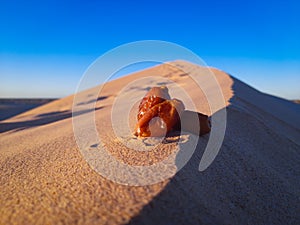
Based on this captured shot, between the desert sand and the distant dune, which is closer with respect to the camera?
the desert sand

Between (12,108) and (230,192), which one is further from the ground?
(230,192)

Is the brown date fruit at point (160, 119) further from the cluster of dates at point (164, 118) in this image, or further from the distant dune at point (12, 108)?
the distant dune at point (12, 108)

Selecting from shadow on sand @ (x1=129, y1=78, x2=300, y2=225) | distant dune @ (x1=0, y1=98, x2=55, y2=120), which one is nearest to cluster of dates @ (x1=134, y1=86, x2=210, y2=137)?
shadow on sand @ (x1=129, y1=78, x2=300, y2=225)

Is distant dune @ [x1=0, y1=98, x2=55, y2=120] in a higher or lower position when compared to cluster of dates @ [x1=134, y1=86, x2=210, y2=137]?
lower

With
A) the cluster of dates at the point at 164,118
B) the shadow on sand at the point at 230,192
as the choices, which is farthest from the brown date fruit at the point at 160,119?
the shadow on sand at the point at 230,192

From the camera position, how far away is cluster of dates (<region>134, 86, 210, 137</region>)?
5.88 ft

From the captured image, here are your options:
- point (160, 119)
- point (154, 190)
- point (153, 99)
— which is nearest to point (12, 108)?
point (153, 99)

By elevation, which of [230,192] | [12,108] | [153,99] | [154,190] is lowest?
[12,108]

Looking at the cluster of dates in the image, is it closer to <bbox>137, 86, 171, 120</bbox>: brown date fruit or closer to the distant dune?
<bbox>137, 86, 171, 120</bbox>: brown date fruit

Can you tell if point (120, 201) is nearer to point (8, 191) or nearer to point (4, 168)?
point (8, 191)

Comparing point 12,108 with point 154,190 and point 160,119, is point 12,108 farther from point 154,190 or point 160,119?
point 154,190

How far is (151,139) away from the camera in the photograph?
1773mm

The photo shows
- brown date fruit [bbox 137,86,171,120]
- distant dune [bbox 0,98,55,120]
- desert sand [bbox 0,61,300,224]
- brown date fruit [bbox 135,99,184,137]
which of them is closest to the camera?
desert sand [bbox 0,61,300,224]

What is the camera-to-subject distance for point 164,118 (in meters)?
→ 1.79
